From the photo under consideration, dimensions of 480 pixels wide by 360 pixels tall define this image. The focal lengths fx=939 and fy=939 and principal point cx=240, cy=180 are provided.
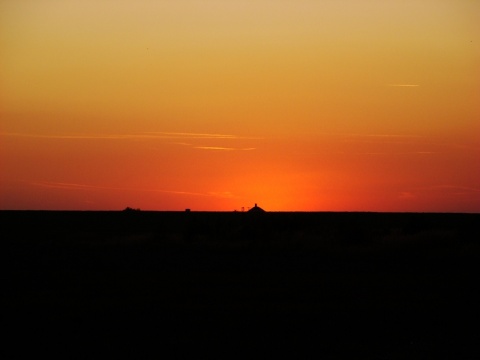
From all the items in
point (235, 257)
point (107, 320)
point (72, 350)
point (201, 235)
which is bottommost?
point (72, 350)

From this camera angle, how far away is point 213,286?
28609 millimetres

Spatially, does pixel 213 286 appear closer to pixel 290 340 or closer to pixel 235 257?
pixel 290 340

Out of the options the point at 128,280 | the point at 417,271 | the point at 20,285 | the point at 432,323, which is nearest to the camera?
the point at 432,323

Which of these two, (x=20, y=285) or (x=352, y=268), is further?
(x=352, y=268)

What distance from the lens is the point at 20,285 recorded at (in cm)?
2822

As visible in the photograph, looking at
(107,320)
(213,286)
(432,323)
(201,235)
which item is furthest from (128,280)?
(201,235)

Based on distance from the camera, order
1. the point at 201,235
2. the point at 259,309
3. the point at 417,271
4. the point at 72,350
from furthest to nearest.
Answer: the point at 201,235, the point at 417,271, the point at 259,309, the point at 72,350

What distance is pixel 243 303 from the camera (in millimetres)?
23953

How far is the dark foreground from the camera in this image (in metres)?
17.4

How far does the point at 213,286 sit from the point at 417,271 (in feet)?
31.4

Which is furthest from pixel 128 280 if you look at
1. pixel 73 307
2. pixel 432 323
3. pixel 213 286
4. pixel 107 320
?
pixel 432 323

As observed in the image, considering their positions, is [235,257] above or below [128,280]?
above

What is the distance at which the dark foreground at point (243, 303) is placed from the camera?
17375 millimetres

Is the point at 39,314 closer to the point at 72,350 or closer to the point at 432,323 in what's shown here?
the point at 72,350
